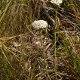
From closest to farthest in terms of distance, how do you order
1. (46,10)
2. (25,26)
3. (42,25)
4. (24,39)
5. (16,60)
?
(42,25) < (16,60) < (24,39) < (25,26) < (46,10)

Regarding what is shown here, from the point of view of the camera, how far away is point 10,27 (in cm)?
156

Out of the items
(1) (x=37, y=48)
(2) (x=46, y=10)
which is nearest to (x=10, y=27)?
(1) (x=37, y=48)

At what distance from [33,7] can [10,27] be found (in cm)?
52

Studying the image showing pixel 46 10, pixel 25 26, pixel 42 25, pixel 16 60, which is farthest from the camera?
pixel 46 10

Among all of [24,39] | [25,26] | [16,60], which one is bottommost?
[16,60]

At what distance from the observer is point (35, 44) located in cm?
155

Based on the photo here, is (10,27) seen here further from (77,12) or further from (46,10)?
(77,12)

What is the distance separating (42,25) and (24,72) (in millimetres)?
490

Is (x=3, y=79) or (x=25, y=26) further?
(x=25, y=26)

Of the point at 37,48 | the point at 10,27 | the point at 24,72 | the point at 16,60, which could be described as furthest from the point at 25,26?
the point at 24,72

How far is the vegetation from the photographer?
1.16 meters

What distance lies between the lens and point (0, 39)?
4.35 ft

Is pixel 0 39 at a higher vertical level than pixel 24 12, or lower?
lower

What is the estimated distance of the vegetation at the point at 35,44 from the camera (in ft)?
3.81
